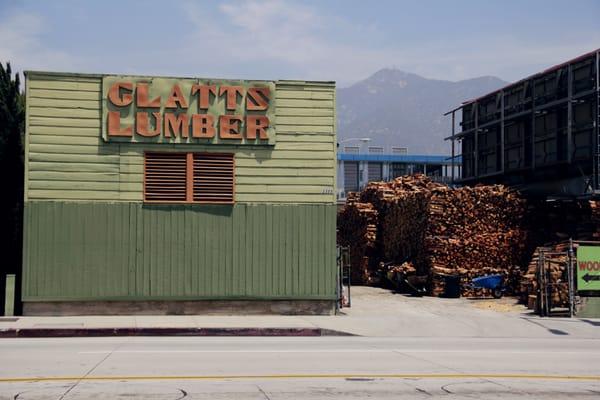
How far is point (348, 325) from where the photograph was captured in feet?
72.0

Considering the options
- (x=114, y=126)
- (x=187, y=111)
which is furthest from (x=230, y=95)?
(x=114, y=126)

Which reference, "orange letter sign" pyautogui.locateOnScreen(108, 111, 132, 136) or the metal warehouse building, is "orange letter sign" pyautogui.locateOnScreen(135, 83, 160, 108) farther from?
the metal warehouse building

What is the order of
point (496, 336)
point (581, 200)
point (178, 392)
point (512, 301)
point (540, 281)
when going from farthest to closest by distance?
point (581, 200) → point (512, 301) → point (540, 281) → point (496, 336) → point (178, 392)

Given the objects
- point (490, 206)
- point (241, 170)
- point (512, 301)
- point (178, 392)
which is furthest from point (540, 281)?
point (178, 392)

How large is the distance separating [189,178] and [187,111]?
194 cm

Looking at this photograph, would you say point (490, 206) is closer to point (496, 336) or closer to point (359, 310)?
point (359, 310)

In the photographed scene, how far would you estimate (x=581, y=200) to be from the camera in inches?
1260

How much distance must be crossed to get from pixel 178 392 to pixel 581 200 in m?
24.8

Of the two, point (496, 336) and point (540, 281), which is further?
point (540, 281)

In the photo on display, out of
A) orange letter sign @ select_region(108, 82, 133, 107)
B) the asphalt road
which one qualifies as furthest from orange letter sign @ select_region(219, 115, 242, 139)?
the asphalt road

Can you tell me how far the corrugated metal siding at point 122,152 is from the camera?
894 inches

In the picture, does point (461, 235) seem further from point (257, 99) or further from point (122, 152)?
point (122, 152)

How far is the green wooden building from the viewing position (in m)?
22.7

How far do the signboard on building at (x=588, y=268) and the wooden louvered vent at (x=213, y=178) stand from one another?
11.0m
